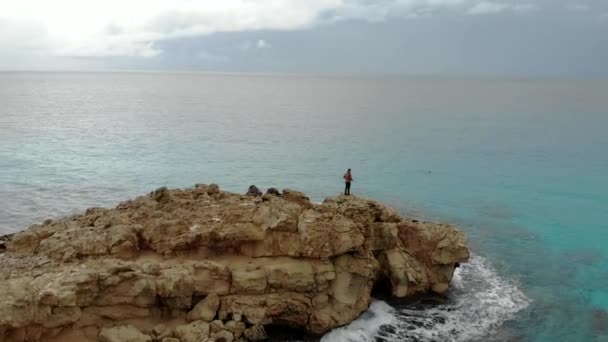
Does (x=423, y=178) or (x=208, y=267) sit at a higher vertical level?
(x=423, y=178)

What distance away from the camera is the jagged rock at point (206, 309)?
21797 millimetres

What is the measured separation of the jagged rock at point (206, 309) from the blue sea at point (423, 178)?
5.13 metres

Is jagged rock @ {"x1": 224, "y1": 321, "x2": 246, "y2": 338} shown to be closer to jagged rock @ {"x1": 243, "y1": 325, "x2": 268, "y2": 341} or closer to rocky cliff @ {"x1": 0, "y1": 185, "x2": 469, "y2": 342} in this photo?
rocky cliff @ {"x1": 0, "y1": 185, "x2": 469, "y2": 342}


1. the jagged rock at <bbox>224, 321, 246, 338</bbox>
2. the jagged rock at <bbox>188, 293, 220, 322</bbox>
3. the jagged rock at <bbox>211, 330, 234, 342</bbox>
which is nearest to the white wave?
the jagged rock at <bbox>224, 321, 246, 338</bbox>

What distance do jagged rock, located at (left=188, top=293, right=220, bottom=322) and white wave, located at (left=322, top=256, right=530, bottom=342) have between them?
15.8ft

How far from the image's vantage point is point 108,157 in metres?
63.2

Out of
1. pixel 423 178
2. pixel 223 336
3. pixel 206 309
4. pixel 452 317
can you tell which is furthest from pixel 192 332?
pixel 423 178

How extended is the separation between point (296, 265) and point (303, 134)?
62534mm

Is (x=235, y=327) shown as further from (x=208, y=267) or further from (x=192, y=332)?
(x=208, y=267)

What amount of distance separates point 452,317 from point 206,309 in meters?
11.5

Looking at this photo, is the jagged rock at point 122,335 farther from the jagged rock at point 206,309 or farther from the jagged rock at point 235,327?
the jagged rock at point 235,327

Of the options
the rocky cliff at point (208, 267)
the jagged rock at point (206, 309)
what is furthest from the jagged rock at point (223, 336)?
the jagged rock at point (206, 309)

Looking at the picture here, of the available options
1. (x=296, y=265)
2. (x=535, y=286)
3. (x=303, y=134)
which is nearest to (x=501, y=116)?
(x=303, y=134)

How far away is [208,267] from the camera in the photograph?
22531 mm
